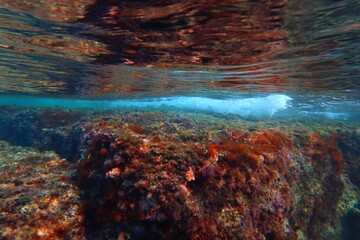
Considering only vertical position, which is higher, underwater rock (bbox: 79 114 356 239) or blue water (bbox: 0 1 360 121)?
blue water (bbox: 0 1 360 121)

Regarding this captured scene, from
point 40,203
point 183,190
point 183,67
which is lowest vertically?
point 40,203

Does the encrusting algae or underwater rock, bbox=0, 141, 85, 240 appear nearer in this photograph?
the encrusting algae

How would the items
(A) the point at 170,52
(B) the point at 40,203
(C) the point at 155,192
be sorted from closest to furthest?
(C) the point at 155,192 → (B) the point at 40,203 → (A) the point at 170,52

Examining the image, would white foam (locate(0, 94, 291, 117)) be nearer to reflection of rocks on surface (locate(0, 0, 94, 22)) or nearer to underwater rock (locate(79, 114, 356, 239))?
underwater rock (locate(79, 114, 356, 239))

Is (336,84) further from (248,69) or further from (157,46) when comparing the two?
(157,46)

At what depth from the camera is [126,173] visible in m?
5.91

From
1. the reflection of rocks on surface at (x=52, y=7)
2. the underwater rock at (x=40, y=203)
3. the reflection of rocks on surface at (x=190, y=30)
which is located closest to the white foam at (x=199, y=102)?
the reflection of rocks on surface at (x=190, y=30)

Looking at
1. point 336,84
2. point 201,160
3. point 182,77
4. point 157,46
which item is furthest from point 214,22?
point 336,84

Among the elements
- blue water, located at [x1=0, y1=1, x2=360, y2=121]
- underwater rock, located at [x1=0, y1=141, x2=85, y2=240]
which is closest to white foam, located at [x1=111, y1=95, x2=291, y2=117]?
blue water, located at [x1=0, y1=1, x2=360, y2=121]

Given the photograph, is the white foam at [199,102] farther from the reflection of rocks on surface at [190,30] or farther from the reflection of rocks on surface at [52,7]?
the reflection of rocks on surface at [52,7]

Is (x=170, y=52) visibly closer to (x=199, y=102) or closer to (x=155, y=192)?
(x=155, y=192)

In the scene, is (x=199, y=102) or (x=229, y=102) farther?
(x=199, y=102)

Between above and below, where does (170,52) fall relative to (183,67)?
above

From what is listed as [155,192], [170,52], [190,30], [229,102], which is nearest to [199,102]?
[229,102]
